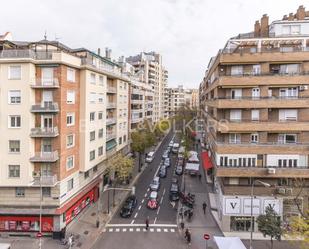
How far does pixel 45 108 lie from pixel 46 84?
7.88 feet

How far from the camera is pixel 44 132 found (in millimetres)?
26734

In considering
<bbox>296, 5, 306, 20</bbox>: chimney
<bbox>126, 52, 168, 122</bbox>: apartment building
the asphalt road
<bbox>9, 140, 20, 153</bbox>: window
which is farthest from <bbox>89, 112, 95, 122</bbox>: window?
<bbox>126, 52, 168, 122</bbox>: apartment building

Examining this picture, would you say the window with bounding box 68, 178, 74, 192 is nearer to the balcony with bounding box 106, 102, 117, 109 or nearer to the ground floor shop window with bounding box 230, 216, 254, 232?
the balcony with bounding box 106, 102, 117, 109

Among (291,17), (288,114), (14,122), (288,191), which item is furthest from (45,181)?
(291,17)

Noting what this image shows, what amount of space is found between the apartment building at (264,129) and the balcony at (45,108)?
17.3 metres

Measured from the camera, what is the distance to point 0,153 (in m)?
26.7

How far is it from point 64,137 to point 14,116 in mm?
5171

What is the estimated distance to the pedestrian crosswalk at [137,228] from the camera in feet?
95.4

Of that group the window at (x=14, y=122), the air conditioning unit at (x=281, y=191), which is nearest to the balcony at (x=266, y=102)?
the air conditioning unit at (x=281, y=191)

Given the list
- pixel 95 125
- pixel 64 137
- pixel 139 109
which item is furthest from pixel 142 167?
pixel 64 137

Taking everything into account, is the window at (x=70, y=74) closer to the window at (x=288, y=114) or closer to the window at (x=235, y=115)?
the window at (x=235, y=115)

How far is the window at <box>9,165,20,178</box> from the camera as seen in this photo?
2677cm

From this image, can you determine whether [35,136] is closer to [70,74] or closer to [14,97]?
[14,97]

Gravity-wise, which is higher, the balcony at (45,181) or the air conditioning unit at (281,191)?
the balcony at (45,181)
